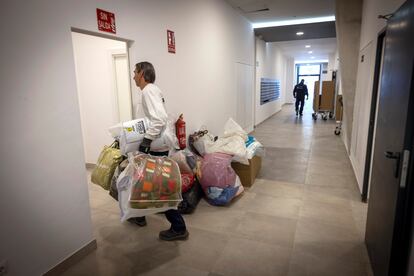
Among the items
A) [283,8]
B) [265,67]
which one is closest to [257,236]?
[283,8]

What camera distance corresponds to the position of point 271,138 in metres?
6.85

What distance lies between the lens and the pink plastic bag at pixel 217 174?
3.13m

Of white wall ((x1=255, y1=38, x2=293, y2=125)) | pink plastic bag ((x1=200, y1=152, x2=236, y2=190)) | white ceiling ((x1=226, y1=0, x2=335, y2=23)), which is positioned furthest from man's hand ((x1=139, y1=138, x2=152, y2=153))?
white wall ((x1=255, y1=38, x2=293, y2=125))

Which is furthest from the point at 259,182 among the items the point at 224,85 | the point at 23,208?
the point at 23,208

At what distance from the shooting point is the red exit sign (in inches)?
90.3

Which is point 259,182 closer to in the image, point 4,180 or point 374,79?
point 374,79

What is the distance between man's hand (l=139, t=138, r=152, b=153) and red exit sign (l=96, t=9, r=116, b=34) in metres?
1.02

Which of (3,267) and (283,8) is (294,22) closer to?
(283,8)

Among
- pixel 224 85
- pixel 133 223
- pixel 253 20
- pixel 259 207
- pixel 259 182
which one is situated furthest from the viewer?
pixel 253 20

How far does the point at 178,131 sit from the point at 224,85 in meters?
2.07

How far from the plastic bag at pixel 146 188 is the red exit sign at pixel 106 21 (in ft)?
3.86

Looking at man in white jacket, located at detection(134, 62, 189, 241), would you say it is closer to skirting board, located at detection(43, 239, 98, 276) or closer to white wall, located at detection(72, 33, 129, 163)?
skirting board, located at detection(43, 239, 98, 276)

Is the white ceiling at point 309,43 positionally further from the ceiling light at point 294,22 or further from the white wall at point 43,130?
the white wall at point 43,130

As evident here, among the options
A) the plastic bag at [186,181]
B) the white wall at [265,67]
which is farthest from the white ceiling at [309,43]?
the plastic bag at [186,181]
